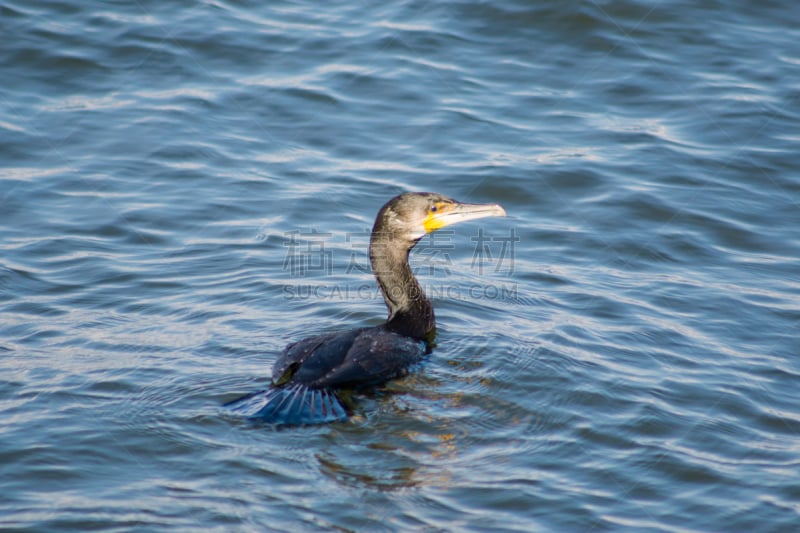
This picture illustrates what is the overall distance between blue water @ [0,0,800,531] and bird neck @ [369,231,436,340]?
207mm

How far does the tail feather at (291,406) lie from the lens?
16.3 ft

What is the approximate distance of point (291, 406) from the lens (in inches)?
199

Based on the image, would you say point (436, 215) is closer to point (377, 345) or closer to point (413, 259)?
point (377, 345)

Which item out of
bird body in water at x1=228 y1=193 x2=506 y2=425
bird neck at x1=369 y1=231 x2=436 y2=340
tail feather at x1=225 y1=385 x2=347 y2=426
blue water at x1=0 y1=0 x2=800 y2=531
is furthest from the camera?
bird neck at x1=369 y1=231 x2=436 y2=340

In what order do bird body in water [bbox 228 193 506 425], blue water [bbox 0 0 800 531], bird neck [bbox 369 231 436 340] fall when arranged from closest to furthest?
blue water [bbox 0 0 800 531], bird body in water [bbox 228 193 506 425], bird neck [bbox 369 231 436 340]

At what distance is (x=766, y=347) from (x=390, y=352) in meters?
2.50

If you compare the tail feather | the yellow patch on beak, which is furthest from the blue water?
the yellow patch on beak

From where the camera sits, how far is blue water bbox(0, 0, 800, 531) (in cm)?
454

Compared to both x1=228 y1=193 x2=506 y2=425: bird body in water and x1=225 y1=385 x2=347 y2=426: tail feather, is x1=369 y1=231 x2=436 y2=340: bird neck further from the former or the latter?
x1=225 y1=385 x2=347 y2=426: tail feather

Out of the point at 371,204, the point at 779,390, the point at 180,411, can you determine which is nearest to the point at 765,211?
the point at 779,390

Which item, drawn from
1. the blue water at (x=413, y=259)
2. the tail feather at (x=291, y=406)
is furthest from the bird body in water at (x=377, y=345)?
the blue water at (x=413, y=259)

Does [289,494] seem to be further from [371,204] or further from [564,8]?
[564,8]

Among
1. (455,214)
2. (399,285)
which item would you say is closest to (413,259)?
(399,285)

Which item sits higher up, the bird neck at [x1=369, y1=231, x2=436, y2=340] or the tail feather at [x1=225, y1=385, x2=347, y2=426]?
the bird neck at [x1=369, y1=231, x2=436, y2=340]
